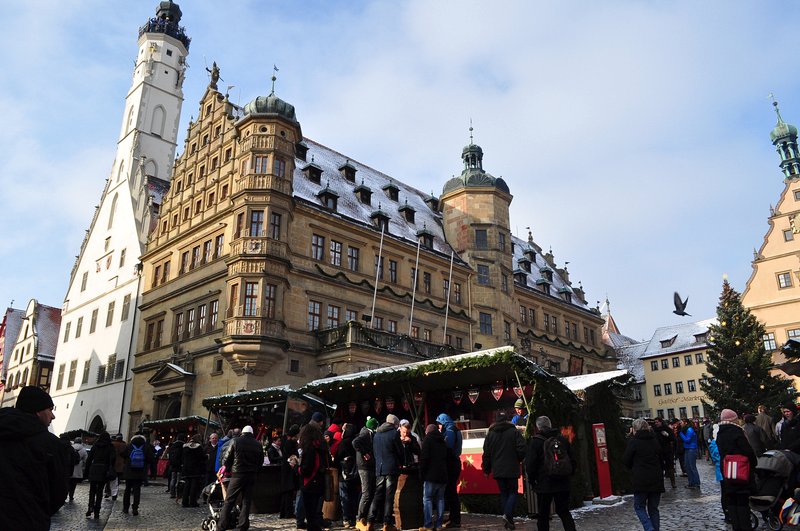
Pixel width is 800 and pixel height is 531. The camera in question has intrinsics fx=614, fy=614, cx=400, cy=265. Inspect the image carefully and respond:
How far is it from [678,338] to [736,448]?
57.7 metres

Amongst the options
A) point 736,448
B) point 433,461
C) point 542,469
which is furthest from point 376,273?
point 736,448

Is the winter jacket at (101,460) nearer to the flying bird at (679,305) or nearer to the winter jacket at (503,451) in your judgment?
the winter jacket at (503,451)

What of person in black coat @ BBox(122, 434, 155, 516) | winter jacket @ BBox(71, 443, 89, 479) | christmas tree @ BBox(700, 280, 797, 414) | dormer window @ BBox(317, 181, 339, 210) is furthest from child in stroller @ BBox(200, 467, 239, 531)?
christmas tree @ BBox(700, 280, 797, 414)

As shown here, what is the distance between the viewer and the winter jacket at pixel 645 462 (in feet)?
30.5

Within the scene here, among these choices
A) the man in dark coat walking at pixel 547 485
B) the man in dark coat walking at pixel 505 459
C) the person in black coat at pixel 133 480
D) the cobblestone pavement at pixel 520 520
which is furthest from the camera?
the person in black coat at pixel 133 480

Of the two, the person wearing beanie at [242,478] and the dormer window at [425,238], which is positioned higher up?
the dormer window at [425,238]

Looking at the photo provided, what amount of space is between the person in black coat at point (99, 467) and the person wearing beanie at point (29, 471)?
10.4 meters

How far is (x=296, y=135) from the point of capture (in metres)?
34.9

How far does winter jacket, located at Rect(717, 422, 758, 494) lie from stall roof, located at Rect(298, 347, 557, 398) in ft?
16.8

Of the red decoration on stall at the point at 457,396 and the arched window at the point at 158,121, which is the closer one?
the red decoration on stall at the point at 457,396

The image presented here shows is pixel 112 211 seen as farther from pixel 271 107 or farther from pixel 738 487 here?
pixel 738 487

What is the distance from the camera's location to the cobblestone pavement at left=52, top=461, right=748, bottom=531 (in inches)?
440

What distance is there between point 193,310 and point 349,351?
10034 millimetres

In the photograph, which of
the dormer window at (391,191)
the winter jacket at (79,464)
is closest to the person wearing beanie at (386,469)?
the winter jacket at (79,464)
